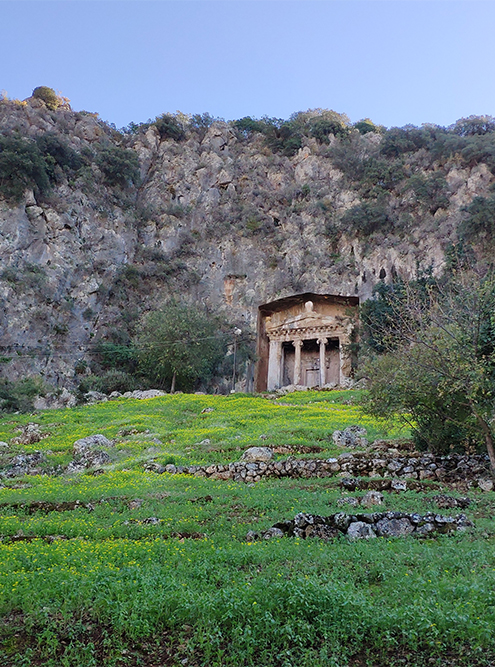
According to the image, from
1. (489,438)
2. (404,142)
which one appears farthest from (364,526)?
(404,142)

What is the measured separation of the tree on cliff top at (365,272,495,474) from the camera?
14.1 meters

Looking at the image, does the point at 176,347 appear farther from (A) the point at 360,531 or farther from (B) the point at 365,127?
(B) the point at 365,127

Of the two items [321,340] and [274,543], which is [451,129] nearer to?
[321,340]

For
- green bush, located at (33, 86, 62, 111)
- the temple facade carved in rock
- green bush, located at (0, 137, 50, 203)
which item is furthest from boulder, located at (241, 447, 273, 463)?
green bush, located at (33, 86, 62, 111)

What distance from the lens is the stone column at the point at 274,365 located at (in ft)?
192

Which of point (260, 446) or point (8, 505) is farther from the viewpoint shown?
point (260, 446)

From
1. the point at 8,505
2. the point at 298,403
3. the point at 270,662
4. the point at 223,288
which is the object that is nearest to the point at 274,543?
the point at 270,662

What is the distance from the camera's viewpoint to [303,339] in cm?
5956

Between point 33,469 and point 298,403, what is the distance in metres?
22.9

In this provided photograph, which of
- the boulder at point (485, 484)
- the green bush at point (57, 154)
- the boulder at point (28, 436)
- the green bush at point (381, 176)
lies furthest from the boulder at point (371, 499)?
the green bush at point (57, 154)

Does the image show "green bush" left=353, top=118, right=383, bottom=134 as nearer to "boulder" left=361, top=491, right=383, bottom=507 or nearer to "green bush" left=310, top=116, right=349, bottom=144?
"green bush" left=310, top=116, right=349, bottom=144

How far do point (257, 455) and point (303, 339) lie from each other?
41.3 metres

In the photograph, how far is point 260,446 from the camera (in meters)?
20.4

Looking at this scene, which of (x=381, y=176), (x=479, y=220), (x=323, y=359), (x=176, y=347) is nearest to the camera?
(x=176, y=347)
